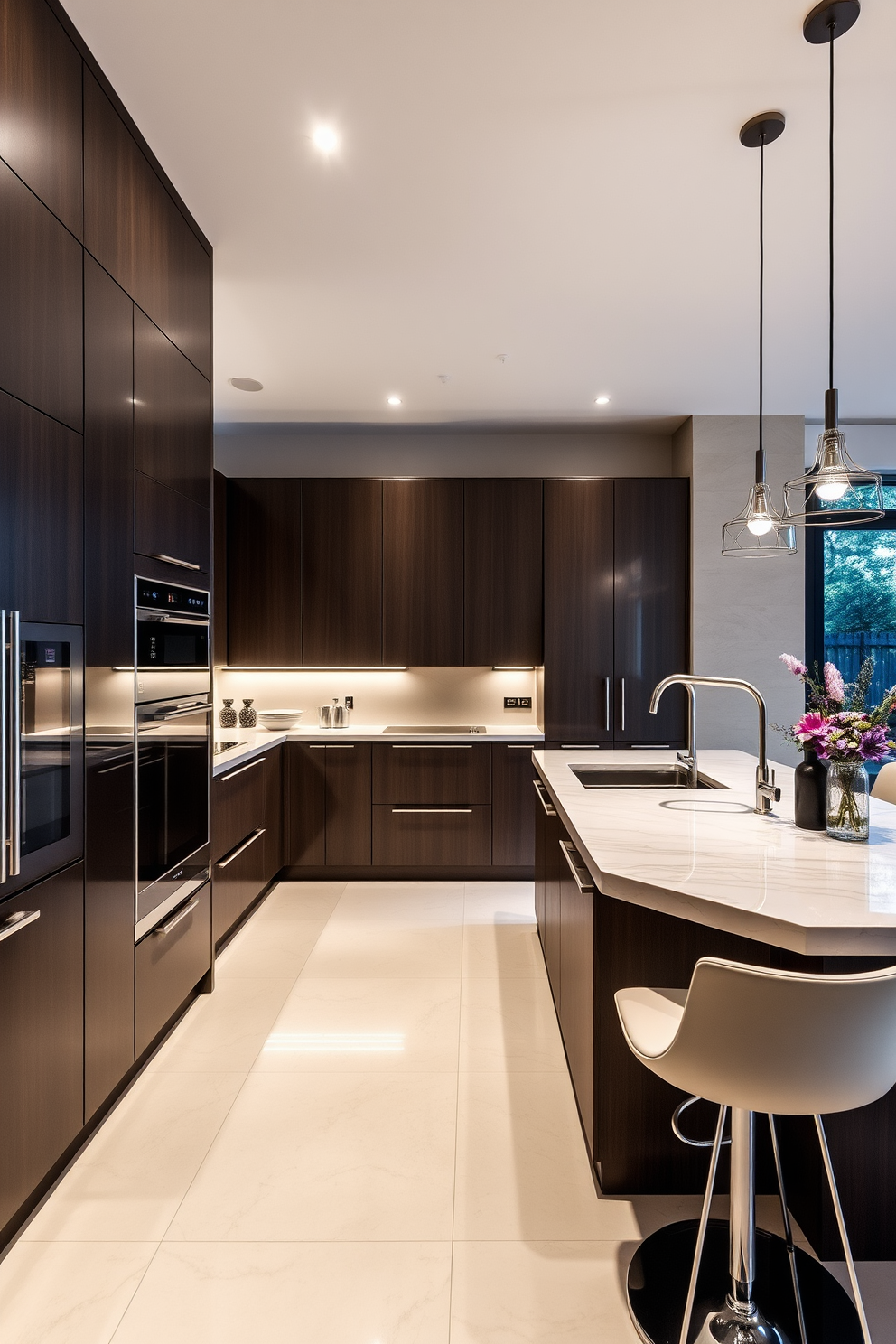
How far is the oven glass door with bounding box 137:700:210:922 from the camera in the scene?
7.57 ft

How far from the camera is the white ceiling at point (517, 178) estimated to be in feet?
5.98

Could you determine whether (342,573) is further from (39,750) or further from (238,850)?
(39,750)

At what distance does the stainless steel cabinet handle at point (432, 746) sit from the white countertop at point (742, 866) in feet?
6.50

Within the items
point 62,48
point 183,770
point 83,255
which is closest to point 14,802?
point 183,770

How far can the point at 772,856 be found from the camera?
1.69 metres

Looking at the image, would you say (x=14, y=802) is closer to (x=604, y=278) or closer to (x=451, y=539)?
(x=604, y=278)

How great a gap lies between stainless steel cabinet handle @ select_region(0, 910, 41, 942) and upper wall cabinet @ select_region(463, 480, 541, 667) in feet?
10.7

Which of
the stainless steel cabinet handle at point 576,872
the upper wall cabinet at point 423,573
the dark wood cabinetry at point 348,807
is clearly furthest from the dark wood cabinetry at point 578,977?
the upper wall cabinet at point 423,573

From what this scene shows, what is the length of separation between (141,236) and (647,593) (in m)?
3.39

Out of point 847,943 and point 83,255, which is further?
point 83,255

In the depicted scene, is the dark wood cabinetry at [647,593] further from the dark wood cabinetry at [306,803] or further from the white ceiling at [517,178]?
the dark wood cabinetry at [306,803]

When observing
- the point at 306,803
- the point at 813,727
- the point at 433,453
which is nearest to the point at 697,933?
the point at 813,727

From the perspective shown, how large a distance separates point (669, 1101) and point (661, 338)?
3.26 metres

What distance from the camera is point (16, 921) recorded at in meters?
1.58
